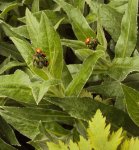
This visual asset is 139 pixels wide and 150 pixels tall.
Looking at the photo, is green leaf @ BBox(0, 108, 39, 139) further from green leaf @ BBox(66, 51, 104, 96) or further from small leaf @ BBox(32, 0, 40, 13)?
small leaf @ BBox(32, 0, 40, 13)

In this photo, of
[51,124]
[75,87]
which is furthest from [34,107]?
[75,87]

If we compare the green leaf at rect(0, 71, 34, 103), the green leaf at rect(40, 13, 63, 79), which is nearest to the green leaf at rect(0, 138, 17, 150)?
the green leaf at rect(0, 71, 34, 103)

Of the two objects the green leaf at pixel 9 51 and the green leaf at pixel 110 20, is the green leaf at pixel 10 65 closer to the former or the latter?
the green leaf at pixel 9 51

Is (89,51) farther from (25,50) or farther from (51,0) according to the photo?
(51,0)

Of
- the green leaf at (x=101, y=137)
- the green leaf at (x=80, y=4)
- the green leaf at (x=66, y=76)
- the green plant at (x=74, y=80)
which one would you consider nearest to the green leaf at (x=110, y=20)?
the green plant at (x=74, y=80)

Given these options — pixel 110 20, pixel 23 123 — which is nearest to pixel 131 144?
pixel 23 123

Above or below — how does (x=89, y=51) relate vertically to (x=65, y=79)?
above
